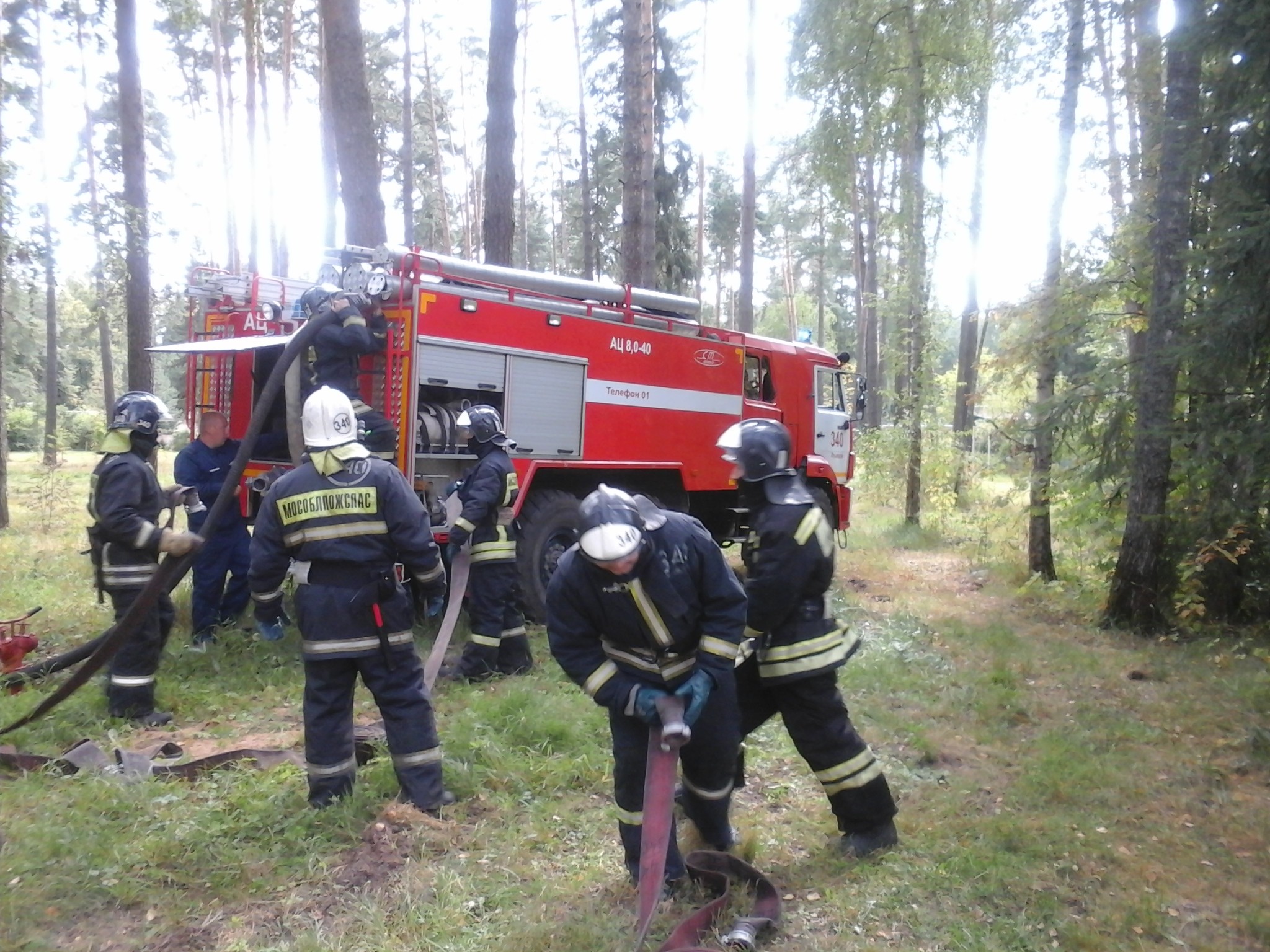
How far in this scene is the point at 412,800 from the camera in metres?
4.20

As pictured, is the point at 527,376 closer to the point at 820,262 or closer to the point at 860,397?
the point at 860,397

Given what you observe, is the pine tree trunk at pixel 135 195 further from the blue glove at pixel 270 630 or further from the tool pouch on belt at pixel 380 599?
the tool pouch on belt at pixel 380 599

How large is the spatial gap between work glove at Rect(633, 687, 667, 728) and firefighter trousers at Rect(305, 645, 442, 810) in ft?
4.52

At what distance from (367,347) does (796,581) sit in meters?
3.86

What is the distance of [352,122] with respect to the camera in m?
9.81

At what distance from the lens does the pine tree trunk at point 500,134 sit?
10.7 metres

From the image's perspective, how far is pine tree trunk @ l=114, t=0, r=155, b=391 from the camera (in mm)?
10266

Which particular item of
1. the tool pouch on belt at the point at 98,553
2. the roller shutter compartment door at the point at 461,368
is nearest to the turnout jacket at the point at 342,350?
the roller shutter compartment door at the point at 461,368

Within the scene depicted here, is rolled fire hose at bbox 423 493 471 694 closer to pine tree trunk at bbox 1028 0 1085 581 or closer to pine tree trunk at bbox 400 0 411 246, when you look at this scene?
pine tree trunk at bbox 1028 0 1085 581

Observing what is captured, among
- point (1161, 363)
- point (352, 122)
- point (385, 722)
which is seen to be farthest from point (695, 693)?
A: point (352, 122)

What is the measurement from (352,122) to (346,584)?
7.34 m

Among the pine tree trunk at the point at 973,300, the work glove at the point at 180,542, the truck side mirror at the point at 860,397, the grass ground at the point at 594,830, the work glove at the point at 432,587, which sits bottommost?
the grass ground at the point at 594,830

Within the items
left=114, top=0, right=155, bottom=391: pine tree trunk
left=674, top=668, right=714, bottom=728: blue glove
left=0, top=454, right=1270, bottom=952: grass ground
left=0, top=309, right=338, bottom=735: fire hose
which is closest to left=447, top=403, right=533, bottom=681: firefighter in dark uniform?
left=0, top=454, right=1270, bottom=952: grass ground

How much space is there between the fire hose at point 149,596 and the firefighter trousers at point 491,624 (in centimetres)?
170
